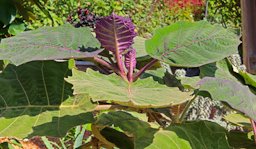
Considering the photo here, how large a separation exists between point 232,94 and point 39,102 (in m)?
0.26

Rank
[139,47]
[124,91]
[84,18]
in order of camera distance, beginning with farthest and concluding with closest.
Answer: [84,18] < [139,47] < [124,91]

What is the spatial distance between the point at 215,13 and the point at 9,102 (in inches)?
293

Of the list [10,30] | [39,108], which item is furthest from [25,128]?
[10,30]

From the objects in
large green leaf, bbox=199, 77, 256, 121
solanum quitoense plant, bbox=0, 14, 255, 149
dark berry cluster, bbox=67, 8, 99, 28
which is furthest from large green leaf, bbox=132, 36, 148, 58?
dark berry cluster, bbox=67, 8, 99, 28

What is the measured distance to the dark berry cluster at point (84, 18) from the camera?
627 centimetres

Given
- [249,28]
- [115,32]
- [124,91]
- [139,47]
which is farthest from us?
[249,28]

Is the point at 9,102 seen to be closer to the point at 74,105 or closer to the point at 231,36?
the point at 74,105

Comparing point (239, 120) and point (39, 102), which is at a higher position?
point (39, 102)

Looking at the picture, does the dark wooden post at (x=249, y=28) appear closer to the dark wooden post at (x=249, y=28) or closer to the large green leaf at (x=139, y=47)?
the dark wooden post at (x=249, y=28)

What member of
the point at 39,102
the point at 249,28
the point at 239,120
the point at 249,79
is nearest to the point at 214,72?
the point at 249,79

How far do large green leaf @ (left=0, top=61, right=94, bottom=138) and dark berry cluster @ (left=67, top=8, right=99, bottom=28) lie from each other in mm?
5422

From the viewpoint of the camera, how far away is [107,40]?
0.72 meters

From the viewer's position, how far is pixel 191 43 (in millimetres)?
723

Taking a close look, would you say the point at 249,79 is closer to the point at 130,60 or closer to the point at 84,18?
the point at 130,60
